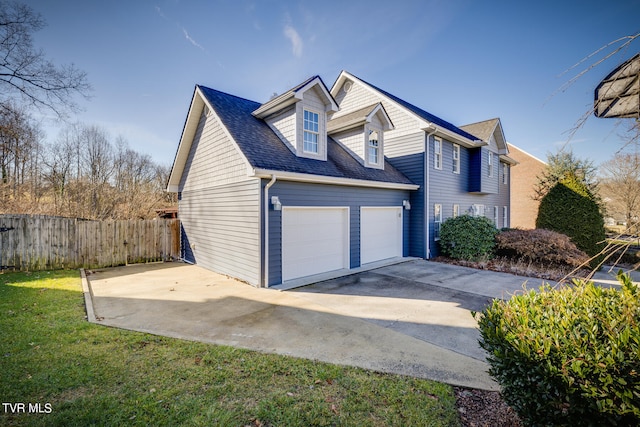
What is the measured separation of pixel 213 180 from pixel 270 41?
5.62 m

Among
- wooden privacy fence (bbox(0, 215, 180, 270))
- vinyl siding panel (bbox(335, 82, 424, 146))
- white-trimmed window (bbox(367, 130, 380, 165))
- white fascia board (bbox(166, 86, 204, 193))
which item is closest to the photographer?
wooden privacy fence (bbox(0, 215, 180, 270))

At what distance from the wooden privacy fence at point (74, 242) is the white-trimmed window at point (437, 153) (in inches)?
485

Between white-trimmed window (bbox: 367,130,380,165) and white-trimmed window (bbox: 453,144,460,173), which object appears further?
white-trimmed window (bbox: 453,144,460,173)

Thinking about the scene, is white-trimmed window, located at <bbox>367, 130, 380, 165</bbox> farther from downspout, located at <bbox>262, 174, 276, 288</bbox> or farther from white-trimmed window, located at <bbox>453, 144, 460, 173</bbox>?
downspout, located at <bbox>262, 174, 276, 288</bbox>

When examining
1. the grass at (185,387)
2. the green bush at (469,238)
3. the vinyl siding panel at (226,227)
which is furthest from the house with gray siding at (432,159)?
the grass at (185,387)

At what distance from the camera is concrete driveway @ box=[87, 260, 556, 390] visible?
417 centimetres

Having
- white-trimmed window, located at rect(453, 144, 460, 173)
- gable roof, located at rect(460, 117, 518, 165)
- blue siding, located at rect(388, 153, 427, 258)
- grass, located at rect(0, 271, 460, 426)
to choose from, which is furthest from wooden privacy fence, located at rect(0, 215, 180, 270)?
gable roof, located at rect(460, 117, 518, 165)

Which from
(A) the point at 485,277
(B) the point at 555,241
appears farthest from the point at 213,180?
(B) the point at 555,241

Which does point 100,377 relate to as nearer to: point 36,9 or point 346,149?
point 346,149

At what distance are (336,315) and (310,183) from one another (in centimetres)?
425

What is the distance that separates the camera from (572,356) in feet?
6.83

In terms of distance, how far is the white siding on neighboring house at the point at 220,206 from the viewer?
26.4 feet

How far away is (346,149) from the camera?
12.1 m

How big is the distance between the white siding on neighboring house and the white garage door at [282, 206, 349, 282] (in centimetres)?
97
